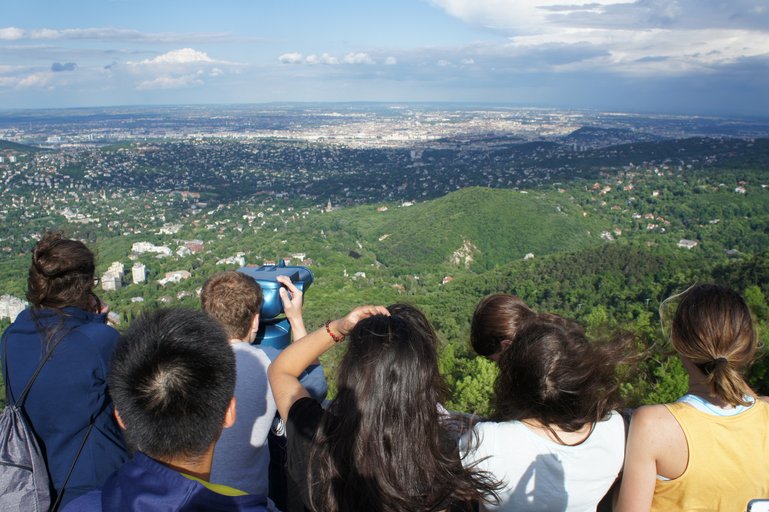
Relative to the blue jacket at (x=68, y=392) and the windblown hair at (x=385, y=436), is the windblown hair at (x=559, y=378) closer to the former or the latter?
the windblown hair at (x=385, y=436)

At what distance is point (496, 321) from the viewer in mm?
1914

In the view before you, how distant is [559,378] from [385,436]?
1.89 ft

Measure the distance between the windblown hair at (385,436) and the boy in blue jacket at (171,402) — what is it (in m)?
0.24

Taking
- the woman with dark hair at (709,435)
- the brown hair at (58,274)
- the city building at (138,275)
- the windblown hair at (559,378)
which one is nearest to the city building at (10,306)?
the city building at (138,275)

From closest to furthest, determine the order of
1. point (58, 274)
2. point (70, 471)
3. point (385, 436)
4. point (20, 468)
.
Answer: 1. point (385, 436)
2. point (20, 468)
3. point (70, 471)
4. point (58, 274)

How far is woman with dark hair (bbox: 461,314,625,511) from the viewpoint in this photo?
1.48m

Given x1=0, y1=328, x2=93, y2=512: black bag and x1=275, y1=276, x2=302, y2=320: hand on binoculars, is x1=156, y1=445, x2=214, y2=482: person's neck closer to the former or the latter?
x1=0, y1=328, x2=93, y2=512: black bag

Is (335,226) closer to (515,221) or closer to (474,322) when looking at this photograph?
(515,221)

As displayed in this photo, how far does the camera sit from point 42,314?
5.54ft

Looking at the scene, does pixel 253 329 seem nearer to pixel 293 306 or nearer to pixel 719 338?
pixel 293 306

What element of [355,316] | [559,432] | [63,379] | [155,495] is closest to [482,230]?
[559,432]

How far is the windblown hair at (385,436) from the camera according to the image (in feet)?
4.12

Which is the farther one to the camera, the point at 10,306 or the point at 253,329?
the point at 10,306

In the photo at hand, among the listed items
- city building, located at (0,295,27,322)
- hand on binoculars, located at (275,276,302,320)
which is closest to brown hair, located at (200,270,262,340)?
hand on binoculars, located at (275,276,302,320)
